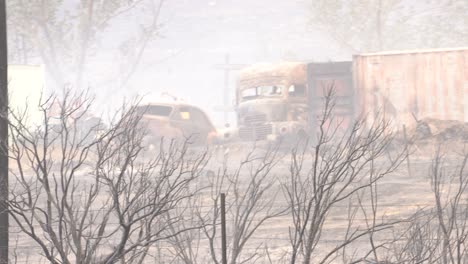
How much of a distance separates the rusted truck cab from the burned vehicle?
130cm

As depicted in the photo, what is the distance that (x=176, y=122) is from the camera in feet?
79.5

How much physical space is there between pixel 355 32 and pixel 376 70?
72.6 feet

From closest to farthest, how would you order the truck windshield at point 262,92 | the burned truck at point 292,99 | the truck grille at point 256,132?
the truck grille at point 256,132, the burned truck at point 292,99, the truck windshield at point 262,92

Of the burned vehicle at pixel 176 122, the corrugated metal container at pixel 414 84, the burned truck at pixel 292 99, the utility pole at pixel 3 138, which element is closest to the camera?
the utility pole at pixel 3 138

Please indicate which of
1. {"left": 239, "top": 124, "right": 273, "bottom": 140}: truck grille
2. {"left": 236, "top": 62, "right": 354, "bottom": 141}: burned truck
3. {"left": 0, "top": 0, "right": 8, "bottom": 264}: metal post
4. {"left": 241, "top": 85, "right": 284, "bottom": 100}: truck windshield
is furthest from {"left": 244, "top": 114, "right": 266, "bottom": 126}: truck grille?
{"left": 0, "top": 0, "right": 8, "bottom": 264}: metal post

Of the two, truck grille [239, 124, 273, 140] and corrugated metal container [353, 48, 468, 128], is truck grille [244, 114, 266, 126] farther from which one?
corrugated metal container [353, 48, 468, 128]

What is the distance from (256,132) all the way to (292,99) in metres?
1.58

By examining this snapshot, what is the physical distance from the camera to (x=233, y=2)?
86750 millimetres

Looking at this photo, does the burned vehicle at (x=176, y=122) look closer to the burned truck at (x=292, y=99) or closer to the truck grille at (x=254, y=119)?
the burned truck at (x=292, y=99)

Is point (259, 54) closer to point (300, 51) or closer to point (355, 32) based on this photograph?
point (300, 51)

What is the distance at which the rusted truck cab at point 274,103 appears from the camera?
23.0 meters

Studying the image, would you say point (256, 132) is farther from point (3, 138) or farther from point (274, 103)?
point (3, 138)

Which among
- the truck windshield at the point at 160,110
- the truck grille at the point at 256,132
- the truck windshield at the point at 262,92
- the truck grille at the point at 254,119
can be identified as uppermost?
the truck windshield at the point at 262,92

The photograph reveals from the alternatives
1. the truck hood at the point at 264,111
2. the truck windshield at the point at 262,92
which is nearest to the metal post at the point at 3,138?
the truck hood at the point at 264,111
